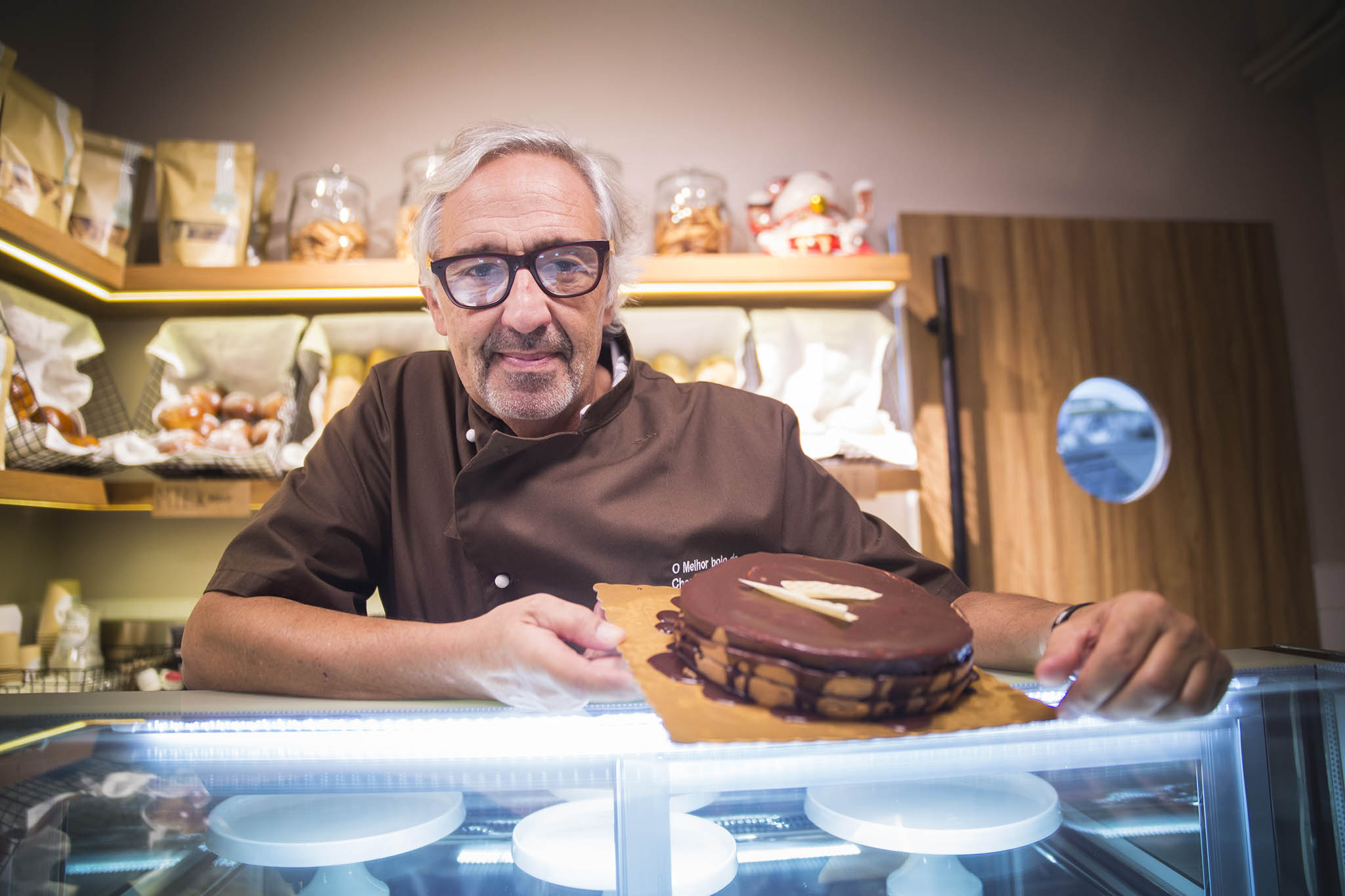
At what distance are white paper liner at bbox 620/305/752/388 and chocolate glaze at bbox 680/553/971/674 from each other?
147 centimetres

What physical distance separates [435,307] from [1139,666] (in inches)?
48.1

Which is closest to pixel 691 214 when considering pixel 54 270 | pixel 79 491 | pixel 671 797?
pixel 54 270

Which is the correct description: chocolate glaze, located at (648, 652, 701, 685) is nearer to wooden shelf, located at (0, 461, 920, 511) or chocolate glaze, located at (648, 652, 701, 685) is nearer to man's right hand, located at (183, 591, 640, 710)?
man's right hand, located at (183, 591, 640, 710)

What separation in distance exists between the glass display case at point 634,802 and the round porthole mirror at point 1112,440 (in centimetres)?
202

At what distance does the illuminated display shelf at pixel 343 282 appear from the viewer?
1984 millimetres

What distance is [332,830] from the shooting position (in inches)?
25.0

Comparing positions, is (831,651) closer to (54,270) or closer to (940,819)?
(940,819)

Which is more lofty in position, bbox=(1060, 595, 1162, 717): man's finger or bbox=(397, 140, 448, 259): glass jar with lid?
bbox=(397, 140, 448, 259): glass jar with lid

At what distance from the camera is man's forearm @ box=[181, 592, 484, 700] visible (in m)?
0.71

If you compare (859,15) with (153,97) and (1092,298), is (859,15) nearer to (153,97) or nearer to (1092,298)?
(1092,298)

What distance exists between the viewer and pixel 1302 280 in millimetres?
2693

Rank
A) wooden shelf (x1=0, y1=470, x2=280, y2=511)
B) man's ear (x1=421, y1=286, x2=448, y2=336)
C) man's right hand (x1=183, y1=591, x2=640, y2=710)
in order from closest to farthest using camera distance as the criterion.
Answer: man's right hand (x1=183, y1=591, x2=640, y2=710) → man's ear (x1=421, y1=286, x2=448, y2=336) → wooden shelf (x1=0, y1=470, x2=280, y2=511)

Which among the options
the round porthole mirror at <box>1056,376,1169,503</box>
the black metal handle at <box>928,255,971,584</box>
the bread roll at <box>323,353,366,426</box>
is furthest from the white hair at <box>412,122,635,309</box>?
the round porthole mirror at <box>1056,376,1169,503</box>

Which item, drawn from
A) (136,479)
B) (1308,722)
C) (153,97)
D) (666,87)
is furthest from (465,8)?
(1308,722)
